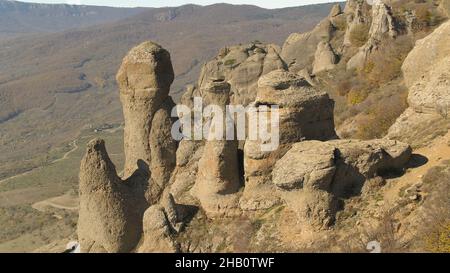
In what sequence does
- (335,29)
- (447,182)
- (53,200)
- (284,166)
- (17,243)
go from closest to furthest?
(447,182) < (284,166) < (17,243) < (335,29) < (53,200)

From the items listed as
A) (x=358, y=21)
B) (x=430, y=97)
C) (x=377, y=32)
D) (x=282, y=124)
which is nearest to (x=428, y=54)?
(x=430, y=97)

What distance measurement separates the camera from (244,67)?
5706 cm

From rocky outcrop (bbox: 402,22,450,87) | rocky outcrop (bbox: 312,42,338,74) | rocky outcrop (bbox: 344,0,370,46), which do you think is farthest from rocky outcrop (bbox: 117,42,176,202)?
rocky outcrop (bbox: 344,0,370,46)

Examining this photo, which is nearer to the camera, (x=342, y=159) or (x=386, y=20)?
(x=342, y=159)

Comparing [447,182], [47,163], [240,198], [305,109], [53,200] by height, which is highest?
[305,109]

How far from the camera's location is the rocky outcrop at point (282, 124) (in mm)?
18141

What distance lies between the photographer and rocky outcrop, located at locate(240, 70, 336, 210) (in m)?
18.1

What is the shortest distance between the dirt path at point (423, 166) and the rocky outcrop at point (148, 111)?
32.1 feet

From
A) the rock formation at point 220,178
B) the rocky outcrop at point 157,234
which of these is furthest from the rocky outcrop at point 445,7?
the rocky outcrop at point 157,234

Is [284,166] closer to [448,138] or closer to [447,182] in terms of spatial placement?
[447,182]

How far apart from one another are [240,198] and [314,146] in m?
3.30

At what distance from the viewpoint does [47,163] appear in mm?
121000

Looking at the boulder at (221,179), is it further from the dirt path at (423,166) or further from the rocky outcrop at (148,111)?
the dirt path at (423,166)

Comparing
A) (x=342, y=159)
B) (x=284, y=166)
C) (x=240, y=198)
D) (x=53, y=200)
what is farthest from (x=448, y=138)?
(x=53, y=200)
